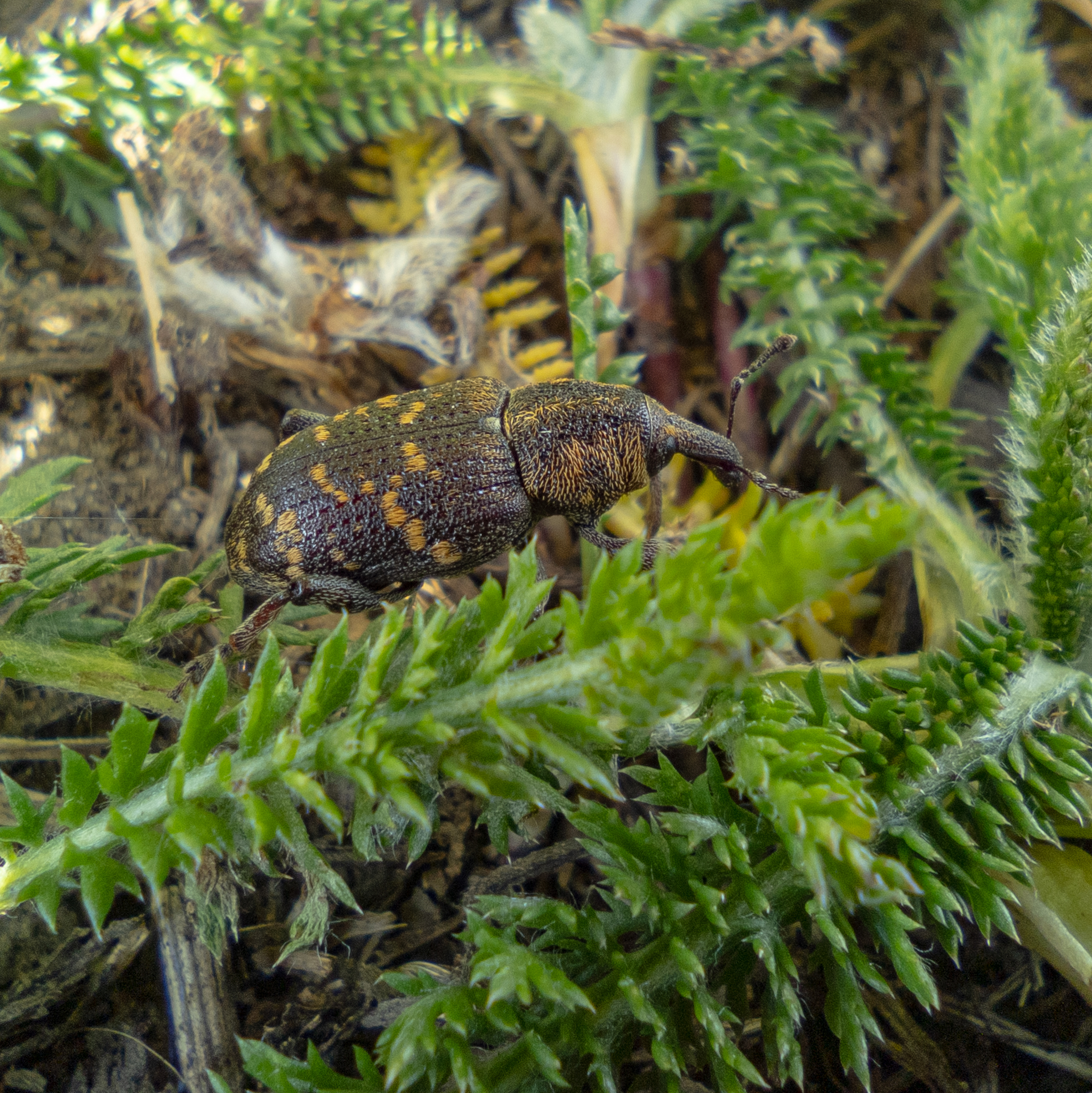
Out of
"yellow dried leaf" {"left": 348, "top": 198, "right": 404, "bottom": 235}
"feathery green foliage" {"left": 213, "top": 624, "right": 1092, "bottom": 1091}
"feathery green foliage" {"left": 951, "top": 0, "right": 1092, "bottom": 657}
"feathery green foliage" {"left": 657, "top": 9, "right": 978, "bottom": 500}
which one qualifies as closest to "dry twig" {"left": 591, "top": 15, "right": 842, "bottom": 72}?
"feathery green foliage" {"left": 657, "top": 9, "right": 978, "bottom": 500}

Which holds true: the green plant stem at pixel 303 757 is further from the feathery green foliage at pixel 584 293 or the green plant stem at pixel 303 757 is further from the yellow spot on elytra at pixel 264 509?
the feathery green foliage at pixel 584 293

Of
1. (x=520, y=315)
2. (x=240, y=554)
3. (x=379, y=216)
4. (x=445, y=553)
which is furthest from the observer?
(x=379, y=216)

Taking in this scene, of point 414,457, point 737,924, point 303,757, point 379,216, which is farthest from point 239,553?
point 737,924

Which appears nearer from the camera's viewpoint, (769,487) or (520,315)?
(769,487)

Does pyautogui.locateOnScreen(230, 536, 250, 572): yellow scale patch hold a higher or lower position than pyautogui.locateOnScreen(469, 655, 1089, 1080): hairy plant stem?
higher

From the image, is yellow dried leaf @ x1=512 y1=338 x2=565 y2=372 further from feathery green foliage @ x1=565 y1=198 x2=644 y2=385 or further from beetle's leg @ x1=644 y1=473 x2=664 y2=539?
beetle's leg @ x1=644 y1=473 x2=664 y2=539

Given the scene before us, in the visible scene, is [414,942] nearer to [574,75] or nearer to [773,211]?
[773,211]

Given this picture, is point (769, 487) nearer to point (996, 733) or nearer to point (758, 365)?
point (758, 365)
